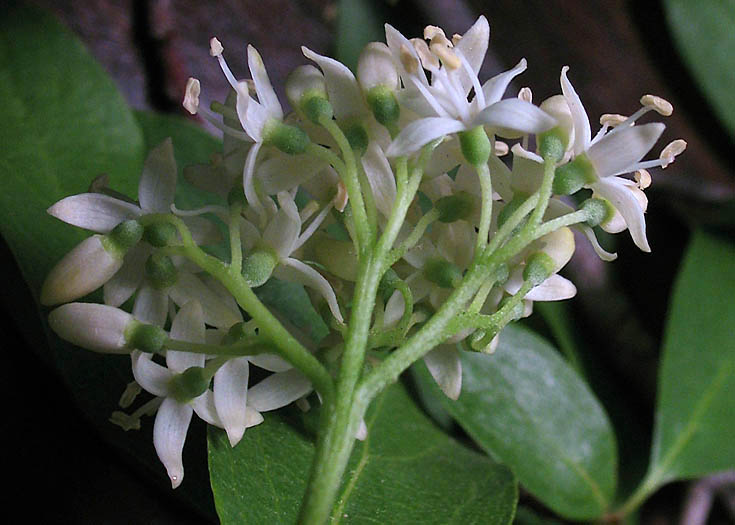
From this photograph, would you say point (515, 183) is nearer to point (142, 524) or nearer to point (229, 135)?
point (229, 135)

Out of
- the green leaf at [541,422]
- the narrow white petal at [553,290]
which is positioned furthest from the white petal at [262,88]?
the green leaf at [541,422]

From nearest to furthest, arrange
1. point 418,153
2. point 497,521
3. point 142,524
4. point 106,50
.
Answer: point 418,153 < point 497,521 < point 142,524 < point 106,50

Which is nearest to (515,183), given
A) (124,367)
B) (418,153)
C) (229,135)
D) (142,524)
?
(418,153)

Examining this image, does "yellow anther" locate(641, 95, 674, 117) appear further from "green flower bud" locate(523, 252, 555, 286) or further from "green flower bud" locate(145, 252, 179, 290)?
"green flower bud" locate(145, 252, 179, 290)

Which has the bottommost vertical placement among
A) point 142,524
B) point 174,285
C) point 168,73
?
point 142,524

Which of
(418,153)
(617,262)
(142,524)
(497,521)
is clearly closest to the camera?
(418,153)
